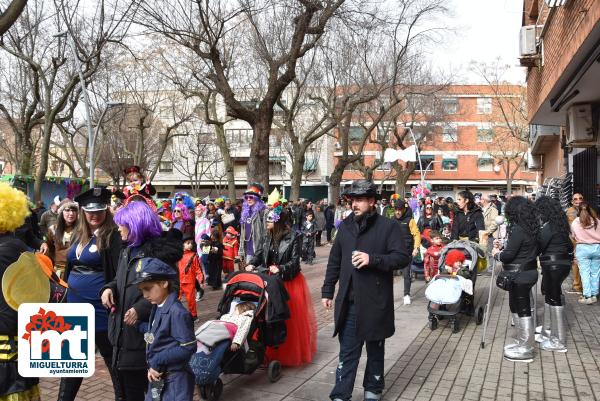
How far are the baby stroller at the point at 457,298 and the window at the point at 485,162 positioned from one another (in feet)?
167

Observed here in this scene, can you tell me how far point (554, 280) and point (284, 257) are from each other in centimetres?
329

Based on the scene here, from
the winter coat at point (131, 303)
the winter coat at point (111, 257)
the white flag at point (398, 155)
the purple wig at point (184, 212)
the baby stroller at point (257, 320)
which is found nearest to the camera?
the winter coat at point (131, 303)

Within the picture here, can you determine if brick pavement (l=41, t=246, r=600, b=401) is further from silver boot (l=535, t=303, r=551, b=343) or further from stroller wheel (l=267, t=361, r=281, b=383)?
silver boot (l=535, t=303, r=551, b=343)

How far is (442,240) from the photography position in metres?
10.7

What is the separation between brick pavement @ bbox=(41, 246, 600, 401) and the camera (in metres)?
4.86

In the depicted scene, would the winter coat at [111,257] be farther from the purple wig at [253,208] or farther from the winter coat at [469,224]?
the winter coat at [469,224]

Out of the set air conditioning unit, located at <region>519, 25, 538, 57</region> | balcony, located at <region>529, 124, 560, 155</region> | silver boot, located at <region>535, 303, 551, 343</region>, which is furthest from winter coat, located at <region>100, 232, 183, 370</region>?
balcony, located at <region>529, 124, 560, 155</region>

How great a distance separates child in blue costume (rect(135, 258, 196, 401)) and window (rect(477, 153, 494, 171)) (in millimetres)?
56767

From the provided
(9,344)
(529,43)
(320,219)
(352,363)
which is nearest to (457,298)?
(352,363)

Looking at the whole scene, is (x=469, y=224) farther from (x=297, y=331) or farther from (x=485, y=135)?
(x=485, y=135)

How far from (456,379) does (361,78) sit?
856 inches

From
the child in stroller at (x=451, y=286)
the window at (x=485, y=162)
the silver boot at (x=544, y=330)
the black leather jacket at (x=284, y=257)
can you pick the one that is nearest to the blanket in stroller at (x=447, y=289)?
the child in stroller at (x=451, y=286)

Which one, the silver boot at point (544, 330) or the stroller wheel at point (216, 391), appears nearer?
the stroller wheel at point (216, 391)

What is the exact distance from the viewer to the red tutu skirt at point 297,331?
5586mm
